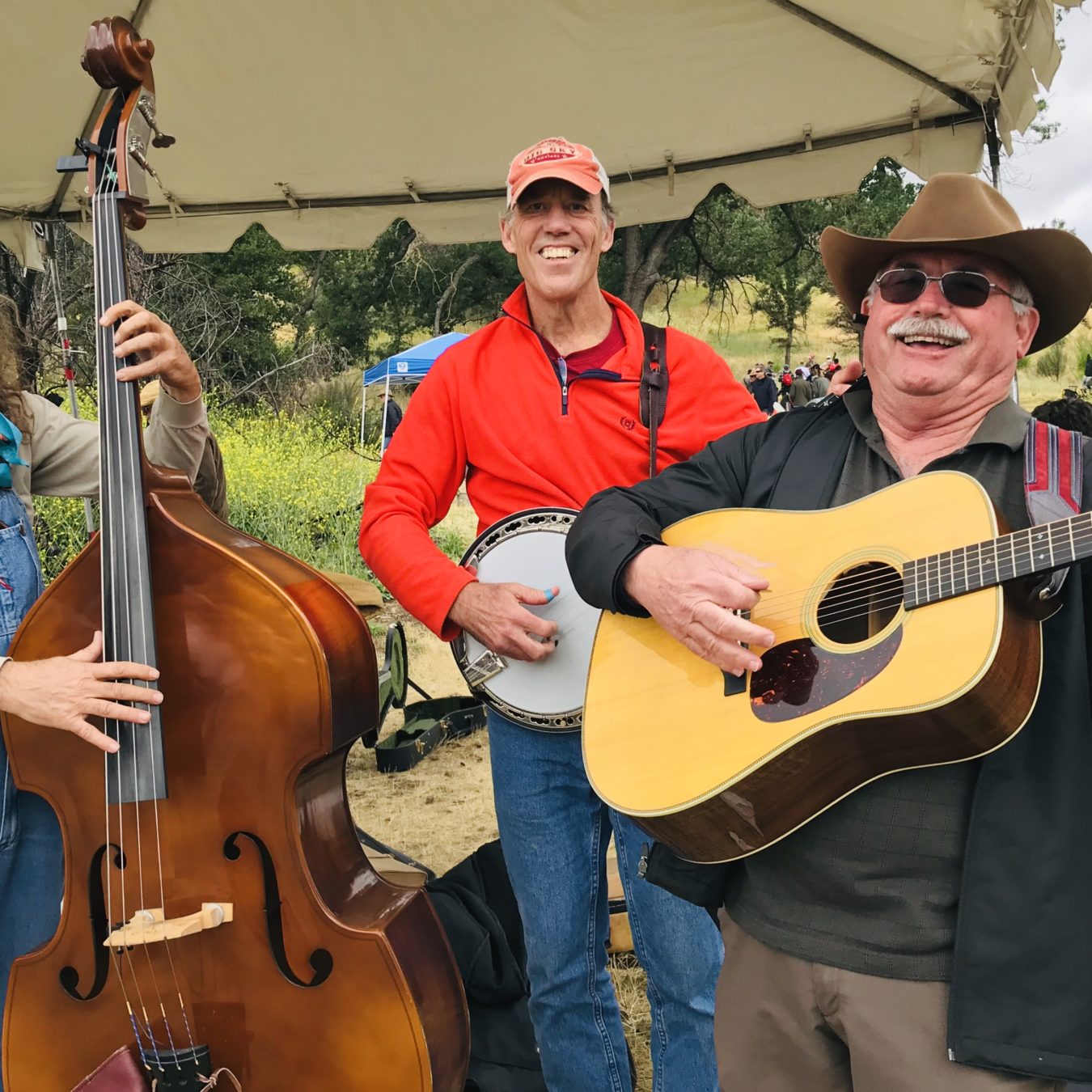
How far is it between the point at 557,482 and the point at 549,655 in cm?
40

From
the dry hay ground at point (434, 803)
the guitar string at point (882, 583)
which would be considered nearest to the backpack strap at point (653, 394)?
the guitar string at point (882, 583)

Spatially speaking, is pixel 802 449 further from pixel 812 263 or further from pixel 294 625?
pixel 812 263

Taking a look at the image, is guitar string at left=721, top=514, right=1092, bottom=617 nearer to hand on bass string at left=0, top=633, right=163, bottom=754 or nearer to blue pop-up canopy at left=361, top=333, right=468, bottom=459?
hand on bass string at left=0, top=633, right=163, bottom=754

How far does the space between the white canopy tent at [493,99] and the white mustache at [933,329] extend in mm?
2137

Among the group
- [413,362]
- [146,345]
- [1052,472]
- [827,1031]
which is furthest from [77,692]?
[413,362]

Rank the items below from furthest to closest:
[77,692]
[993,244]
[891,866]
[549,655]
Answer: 1. [549,655]
2. [77,692]
3. [993,244]
4. [891,866]

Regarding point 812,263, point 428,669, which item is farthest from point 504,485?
point 812,263

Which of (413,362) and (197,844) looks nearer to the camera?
(197,844)

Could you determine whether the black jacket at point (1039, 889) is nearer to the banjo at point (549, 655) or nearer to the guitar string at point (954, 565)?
the guitar string at point (954, 565)

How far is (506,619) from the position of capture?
197 centimetres

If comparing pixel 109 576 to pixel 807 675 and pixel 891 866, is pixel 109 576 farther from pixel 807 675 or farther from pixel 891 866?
pixel 891 866

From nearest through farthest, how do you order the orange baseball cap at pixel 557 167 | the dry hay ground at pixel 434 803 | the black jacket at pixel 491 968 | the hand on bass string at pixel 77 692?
the hand on bass string at pixel 77 692 < the orange baseball cap at pixel 557 167 < the black jacket at pixel 491 968 < the dry hay ground at pixel 434 803

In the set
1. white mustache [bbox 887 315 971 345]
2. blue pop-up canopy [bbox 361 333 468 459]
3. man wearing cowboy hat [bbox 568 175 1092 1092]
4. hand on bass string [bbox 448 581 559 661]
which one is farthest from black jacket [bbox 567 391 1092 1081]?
blue pop-up canopy [bbox 361 333 468 459]

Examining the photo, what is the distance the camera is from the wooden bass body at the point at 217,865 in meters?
1.73
